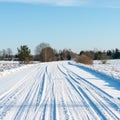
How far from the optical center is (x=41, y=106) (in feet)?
42.8

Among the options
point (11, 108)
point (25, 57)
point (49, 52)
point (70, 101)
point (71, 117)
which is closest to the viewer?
point (71, 117)

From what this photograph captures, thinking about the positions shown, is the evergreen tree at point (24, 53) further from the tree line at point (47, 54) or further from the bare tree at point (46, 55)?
the bare tree at point (46, 55)

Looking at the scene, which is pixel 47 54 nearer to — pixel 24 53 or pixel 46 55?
pixel 46 55

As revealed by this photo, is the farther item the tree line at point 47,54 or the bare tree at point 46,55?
the bare tree at point 46,55

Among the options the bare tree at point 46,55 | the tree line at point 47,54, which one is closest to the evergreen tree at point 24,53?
the tree line at point 47,54

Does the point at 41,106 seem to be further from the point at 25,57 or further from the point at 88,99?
the point at 25,57

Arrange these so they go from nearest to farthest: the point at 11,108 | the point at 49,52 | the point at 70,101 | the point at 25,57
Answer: the point at 11,108 → the point at 70,101 → the point at 25,57 → the point at 49,52

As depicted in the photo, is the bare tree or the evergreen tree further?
the bare tree

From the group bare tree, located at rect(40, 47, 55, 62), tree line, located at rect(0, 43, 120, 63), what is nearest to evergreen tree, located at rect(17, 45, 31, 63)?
tree line, located at rect(0, 43, 120, 63)

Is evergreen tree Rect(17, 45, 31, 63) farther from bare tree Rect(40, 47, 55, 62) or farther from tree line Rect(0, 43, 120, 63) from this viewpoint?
bare tree Rect(40, 47, 55, 62)

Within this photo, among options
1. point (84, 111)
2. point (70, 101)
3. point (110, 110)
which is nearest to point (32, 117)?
point (84, 111)

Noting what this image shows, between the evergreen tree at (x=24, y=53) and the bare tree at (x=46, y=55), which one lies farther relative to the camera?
the bare tree at (x=46, y=55)

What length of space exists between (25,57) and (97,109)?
107663 mm

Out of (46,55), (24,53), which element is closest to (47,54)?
(46,55)
